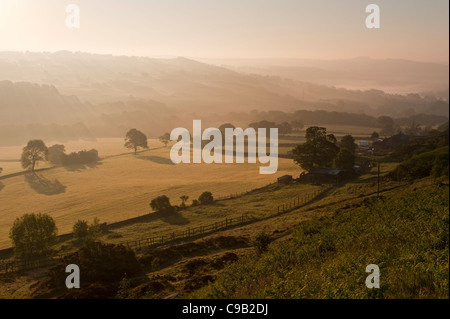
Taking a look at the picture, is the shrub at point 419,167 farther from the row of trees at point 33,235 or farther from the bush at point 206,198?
the row of trees at point 33,235

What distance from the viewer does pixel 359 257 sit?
1433 centimetres

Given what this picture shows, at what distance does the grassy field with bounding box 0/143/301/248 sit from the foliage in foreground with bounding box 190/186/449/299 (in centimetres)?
1745

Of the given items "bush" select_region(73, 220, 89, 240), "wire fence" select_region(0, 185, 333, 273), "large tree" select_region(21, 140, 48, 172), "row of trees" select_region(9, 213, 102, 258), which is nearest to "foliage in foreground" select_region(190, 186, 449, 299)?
"wire fence" select_region(0, 185, 333, 273)

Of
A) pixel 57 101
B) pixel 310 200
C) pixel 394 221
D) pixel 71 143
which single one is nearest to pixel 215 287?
pixel 394 221

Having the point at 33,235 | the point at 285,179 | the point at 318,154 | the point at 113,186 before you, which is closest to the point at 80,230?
the point at 33,235

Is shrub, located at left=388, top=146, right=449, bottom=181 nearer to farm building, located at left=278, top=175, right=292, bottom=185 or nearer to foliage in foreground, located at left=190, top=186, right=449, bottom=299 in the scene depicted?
foliage in foreground, located at left=190, top=186, right=449, bottom=299

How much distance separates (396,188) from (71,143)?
2132 inches

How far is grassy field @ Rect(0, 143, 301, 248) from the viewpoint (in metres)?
29.9

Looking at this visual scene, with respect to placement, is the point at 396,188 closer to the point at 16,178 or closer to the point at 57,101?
the point at 16,178

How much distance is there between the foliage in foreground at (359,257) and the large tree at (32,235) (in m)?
15.7

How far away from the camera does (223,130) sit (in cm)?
8238

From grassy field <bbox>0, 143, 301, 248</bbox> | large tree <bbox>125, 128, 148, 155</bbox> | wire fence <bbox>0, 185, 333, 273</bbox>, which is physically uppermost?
large tree <bbox>125, 128, 148, 155</bbox>

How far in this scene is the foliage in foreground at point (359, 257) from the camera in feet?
34.4

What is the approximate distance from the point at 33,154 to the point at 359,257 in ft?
129
